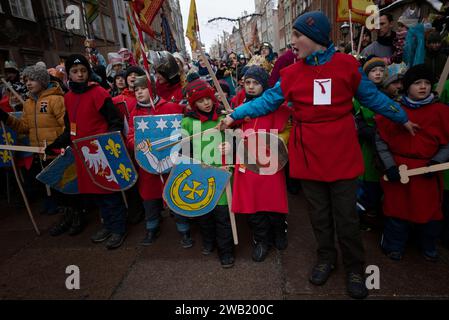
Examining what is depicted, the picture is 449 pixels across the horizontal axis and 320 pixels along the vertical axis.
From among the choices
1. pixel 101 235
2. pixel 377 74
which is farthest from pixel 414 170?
pixel 101 235

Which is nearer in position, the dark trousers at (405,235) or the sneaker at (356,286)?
the sneaker at (356,286)

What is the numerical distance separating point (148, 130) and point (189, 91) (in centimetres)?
54

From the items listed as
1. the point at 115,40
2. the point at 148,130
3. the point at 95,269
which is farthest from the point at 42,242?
the point at 115,40

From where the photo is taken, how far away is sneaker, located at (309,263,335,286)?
2.21 m

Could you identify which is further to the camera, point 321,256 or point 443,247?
point 443,247

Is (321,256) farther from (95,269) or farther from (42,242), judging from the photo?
(42,242)

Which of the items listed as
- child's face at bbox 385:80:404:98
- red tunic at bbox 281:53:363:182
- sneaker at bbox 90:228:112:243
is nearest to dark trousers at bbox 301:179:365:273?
red tunic at bbox 281:53:363:182

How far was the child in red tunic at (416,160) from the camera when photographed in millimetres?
2174

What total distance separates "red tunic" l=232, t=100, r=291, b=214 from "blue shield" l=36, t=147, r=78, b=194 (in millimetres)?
1825

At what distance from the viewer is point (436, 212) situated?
7.53 ft

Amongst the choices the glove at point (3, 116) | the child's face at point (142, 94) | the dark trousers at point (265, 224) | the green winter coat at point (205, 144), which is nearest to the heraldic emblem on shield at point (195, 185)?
the green winter coat at point (205, 144)

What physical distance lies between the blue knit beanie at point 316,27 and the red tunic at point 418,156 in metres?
0.97

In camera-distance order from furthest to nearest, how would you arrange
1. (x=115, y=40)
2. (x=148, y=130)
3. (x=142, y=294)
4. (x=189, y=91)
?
(x=115, y=40)
(x=148, y=130)
(x=189, y=91)
(x=142, y=294)

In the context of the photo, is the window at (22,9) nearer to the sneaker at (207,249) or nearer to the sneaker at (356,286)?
the sneaker at (207,249)
